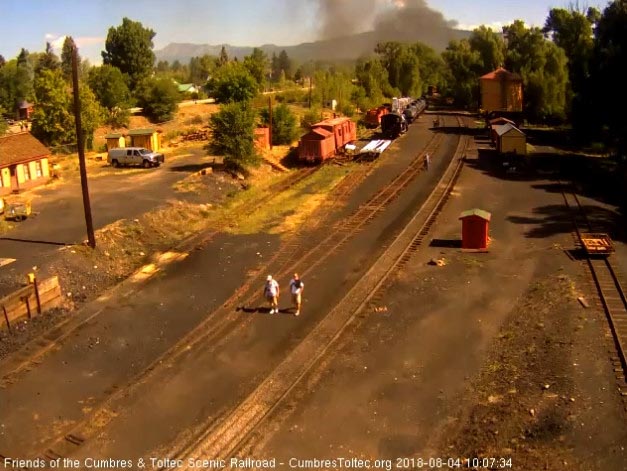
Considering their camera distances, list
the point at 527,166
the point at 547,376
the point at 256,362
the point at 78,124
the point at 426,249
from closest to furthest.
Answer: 1. the point at 547,376
2. the point at 256,362
3. the point at 78,124
4. the point at 426,249
5. the point at 527,166

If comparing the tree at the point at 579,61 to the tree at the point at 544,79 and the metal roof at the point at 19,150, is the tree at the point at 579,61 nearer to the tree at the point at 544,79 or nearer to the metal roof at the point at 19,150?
the tree at the point at 544,79

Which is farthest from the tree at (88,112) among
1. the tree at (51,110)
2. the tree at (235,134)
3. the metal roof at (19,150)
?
the tree at (235,134)

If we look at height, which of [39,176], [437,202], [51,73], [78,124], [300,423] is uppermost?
[51,73]

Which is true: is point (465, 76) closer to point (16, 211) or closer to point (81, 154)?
point (16, 211)

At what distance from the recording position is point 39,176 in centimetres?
3731

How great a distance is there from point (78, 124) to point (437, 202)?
18972 mm

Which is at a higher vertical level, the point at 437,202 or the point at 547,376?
the point at 437,202

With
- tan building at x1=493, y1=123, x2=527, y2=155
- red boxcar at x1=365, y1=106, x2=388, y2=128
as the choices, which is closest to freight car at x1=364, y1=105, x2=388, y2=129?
red boxcar at x1=365, y1=106, x2=388, y2=128

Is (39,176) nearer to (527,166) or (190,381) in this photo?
(190,381)

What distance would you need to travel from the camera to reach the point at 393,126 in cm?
5728

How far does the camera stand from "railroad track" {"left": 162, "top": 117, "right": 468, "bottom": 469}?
40.8 ft

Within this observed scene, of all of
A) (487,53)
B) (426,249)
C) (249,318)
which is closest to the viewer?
(249,318)

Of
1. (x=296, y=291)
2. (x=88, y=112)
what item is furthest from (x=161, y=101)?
(x=296, y=291)

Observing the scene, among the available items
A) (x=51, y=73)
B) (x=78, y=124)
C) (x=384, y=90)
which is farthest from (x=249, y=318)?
(x=384, y=90)
